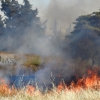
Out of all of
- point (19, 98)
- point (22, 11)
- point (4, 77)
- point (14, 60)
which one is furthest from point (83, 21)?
point (22, 11)

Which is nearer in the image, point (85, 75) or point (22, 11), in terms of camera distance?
point (85, 75)

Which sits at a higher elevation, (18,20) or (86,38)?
(18,20)

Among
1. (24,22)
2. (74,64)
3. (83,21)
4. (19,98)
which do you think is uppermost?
(24,22)

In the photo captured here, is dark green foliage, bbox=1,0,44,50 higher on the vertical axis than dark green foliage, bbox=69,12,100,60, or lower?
higher

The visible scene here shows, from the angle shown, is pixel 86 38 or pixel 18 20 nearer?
pixel 86 38

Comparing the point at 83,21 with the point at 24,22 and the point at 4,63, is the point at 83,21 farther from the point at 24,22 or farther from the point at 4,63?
the point at 24,22

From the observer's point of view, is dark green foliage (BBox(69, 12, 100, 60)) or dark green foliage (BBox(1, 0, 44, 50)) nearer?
dark green foliage (BBox(69, 12, 100, 60))

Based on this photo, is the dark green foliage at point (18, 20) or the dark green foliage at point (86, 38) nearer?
the dark green foliage at point (86, 38)

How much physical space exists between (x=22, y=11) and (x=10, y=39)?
5969mm

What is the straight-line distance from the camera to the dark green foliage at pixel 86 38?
882 inches

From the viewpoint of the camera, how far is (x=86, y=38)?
23031 millimetres

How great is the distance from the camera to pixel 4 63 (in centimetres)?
2267

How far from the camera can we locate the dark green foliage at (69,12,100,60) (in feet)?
73.5

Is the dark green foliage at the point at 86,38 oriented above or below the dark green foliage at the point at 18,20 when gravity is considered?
below
